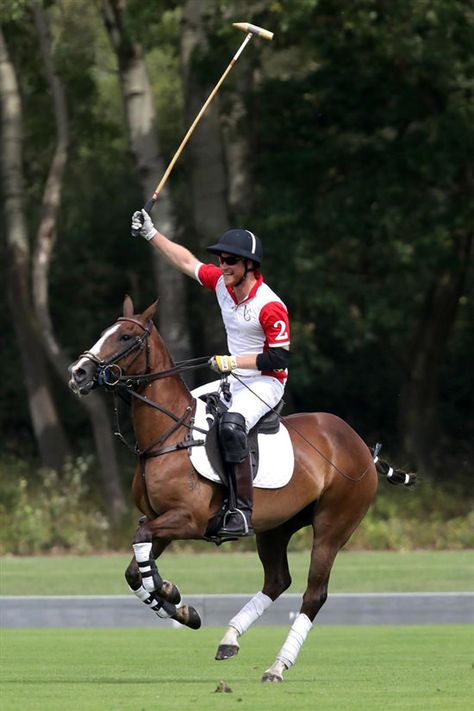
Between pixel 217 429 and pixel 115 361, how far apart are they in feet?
2.48

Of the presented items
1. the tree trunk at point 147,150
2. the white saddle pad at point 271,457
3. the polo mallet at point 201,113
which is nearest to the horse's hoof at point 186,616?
the white saddle pad at point 271,457

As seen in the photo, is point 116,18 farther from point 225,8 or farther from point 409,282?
point 409,282

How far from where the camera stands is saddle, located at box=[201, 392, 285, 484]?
945 centimetres

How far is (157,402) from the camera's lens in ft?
31.0

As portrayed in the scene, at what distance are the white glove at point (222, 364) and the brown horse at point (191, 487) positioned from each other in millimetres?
272

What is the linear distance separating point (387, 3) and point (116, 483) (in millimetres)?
7663

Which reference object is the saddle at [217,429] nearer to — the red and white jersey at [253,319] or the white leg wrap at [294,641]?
the red and white jersey at [253,319]

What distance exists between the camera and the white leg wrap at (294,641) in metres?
9.24

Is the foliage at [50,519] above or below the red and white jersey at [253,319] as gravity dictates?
below

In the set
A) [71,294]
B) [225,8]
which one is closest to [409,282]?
[225,8]

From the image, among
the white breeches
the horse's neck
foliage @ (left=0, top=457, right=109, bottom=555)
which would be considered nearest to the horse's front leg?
the horse's neck

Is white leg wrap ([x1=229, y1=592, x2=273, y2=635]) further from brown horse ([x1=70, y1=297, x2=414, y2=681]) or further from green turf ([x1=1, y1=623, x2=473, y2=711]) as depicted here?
green turf ([x1=1, y1=623, x2=473, y2=711])

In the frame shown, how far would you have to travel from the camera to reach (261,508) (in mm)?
9672

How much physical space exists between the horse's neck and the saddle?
0.59 ft
